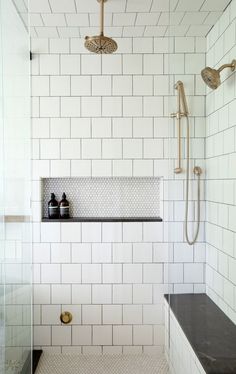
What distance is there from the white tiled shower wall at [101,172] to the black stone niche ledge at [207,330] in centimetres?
25

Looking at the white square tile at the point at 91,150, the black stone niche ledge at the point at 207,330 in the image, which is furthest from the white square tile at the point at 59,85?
the black stone niche ledge at the point at 207,330

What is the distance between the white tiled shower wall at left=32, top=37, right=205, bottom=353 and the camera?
2.08 m

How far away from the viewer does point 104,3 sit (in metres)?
1.67

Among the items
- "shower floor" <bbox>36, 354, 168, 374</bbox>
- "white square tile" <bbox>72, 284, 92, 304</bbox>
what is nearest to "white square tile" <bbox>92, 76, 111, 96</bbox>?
"white square tile" <bbox>72, 284, 92, 304</bbox>

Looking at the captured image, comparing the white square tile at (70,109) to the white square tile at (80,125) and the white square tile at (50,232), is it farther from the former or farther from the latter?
the white square tile at (50,232)

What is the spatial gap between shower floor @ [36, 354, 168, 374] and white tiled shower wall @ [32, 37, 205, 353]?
6 centimetres

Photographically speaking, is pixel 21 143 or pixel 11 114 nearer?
pixel 11 114

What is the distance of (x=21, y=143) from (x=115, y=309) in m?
1.38

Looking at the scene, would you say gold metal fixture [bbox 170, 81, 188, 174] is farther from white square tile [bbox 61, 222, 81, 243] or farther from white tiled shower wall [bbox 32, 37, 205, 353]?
white square tile [bbox 61, 222, 81, 243]

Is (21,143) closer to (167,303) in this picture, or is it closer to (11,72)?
(11,72)

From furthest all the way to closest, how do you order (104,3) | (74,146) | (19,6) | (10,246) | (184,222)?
(74,146)
(184,222)
(104,3)
(19,6)
(10,246)

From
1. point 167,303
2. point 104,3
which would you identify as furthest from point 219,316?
point 104,3

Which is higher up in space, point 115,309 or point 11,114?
point 11,114

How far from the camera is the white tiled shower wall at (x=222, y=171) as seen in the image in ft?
5.33
